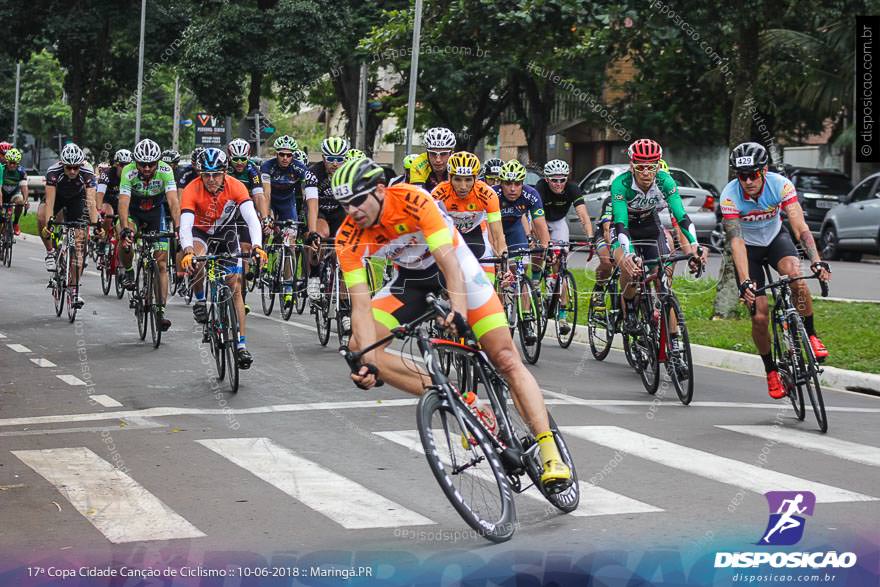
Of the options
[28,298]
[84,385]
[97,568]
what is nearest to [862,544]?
[97,568]

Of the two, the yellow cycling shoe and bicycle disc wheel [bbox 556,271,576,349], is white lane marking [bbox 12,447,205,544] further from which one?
bicycle disc wheel [bbox 556,271,576,349]

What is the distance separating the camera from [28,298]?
20.0 m

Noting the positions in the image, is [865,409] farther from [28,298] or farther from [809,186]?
[809,186]

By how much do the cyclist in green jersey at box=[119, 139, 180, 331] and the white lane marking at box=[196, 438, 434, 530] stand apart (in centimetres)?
564

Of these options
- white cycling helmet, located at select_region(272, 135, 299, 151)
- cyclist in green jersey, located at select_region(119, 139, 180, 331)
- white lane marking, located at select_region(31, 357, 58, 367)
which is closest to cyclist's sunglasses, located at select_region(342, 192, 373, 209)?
white lane marking, located at select_region(31, 357, 58, 367)

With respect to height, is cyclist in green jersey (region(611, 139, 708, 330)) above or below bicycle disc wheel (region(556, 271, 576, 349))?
above

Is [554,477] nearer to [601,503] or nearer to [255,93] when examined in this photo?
[601,503]

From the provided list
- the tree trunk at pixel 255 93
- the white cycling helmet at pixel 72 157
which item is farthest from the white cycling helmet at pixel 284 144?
the tree trunk at pixel 255 93

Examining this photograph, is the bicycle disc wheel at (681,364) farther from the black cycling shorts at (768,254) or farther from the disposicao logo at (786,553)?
the disposicao logo at (786,553)

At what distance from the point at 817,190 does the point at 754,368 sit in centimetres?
2001

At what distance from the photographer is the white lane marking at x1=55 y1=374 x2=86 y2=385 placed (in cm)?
1197

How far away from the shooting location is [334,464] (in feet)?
27.9

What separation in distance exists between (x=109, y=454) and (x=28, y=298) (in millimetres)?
11919

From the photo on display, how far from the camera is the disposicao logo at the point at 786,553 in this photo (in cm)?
623
